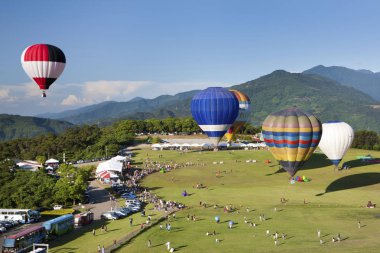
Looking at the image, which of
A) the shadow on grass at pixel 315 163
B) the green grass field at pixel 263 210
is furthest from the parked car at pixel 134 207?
the shadow on grass at pixel 315 163

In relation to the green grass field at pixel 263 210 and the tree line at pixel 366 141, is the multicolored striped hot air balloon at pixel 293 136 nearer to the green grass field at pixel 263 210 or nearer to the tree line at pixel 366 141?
the green grass field at pixel 263 210

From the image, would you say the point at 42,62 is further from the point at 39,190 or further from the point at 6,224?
the point at 6,224

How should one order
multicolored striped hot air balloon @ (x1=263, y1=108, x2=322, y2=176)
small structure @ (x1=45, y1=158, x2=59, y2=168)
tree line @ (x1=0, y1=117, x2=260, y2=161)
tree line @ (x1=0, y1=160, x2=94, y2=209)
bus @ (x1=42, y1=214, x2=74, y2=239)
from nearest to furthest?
bus @ (x1=42, y1=214, x2=74, y2=239)
tree line @ (x1=0, y1=160, x2=94, y2=209)
multicolored striped hot air balloon @ (x1=263, y1=108, x2=322, y2=176)
small structure @ (x1=45, y1=158, x2=59, y2=168)
tree line @ (x1=0, y1=117, x2=260, y2=161)

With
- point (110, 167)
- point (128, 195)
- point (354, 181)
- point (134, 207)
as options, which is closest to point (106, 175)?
point (110, 167)

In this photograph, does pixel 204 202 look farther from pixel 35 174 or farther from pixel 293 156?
pixel 35 174

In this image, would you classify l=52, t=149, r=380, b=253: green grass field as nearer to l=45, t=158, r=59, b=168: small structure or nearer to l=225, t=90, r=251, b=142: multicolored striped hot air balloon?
l=225, t=90, r=251, b=142: multicolored striped hot air balloon

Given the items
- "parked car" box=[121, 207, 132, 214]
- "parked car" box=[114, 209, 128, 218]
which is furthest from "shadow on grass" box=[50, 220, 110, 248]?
"parked car" box=[121, 207, 132, 214]
